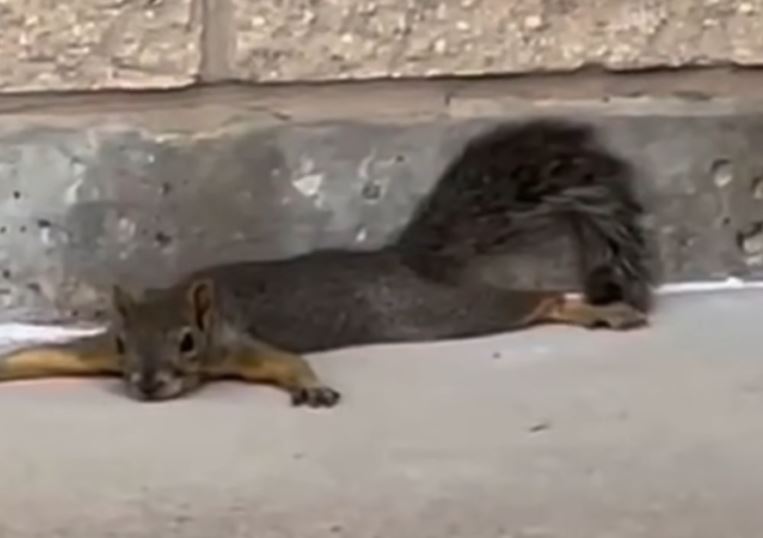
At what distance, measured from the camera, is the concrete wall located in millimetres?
1917

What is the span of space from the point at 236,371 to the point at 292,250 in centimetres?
20

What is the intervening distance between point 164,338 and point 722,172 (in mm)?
578

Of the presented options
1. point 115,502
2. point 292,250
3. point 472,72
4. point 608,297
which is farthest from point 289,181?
point 115,502

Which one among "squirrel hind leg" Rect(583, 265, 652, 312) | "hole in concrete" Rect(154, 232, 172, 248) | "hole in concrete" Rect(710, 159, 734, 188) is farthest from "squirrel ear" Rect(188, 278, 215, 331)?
"hole in concrete" Rect(710, 159, 734, 188)

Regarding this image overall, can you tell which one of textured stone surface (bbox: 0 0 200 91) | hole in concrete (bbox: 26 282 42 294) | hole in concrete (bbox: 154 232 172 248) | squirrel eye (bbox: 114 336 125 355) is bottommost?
hole in concrete (bbox: 26 282 42 294)

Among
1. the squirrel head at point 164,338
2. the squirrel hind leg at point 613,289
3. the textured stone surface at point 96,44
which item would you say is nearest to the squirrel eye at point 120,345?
the squirrel head at point 164,338

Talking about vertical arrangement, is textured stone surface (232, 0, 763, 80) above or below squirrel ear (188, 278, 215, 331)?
above

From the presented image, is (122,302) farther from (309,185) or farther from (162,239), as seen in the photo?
(309,185)

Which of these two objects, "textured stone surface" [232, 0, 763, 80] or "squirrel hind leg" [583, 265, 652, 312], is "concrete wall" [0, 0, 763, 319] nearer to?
"textured stone surface" [232, 0, 763, 80]

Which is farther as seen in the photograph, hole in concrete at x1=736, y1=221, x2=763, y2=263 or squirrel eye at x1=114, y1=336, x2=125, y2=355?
hole in concrete at x1=736, y1=221, x2=763, y2=263

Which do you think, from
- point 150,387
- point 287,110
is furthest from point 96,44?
point 150,387

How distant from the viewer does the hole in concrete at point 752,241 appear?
2066 millimetres

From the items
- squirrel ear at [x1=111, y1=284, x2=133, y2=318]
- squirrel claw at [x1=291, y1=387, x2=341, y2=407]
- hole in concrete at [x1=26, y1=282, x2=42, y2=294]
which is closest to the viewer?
squirrel claw at [x1=291, y1=387, x2=341, y2=407]

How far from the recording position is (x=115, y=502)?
1.53 m
